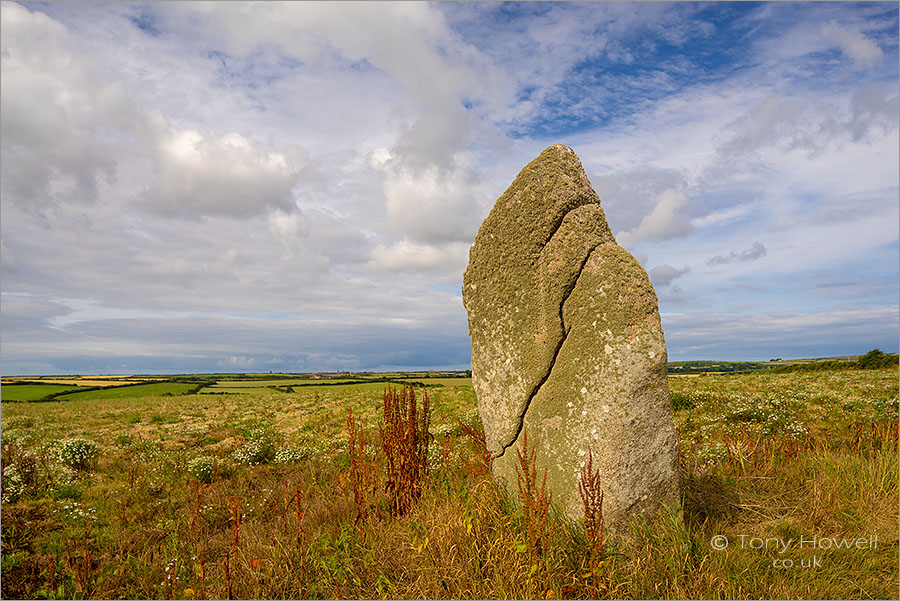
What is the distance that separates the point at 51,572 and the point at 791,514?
7.80 meters

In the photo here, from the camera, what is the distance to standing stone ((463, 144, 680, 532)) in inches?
169

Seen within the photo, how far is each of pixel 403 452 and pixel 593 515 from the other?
2.26 m

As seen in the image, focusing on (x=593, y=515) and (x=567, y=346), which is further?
(x=567, y=346)

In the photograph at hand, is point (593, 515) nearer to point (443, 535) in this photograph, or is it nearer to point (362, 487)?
point (443, 535)

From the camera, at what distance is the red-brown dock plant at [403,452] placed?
5.22 metres

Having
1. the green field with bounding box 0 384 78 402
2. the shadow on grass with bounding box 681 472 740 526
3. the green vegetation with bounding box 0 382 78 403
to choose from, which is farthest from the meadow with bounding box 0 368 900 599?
the green field with bounding box 0 384 78 402

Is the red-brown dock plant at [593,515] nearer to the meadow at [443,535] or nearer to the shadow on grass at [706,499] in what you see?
the meadow at [443,535]

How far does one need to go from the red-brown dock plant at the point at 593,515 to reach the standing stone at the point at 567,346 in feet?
0.32

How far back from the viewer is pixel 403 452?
17.6ft

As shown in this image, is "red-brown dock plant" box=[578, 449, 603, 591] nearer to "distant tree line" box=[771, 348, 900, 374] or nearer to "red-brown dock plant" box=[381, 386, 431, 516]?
"red-brown dock plant" box=[381, 386, 431, 516]

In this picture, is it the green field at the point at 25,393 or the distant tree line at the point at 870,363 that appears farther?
the distant tree line at the point at 870,363

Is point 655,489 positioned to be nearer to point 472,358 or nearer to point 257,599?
point 472,358

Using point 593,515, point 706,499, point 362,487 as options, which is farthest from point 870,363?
point 362,487

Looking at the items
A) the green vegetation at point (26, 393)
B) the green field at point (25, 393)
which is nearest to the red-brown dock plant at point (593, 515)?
the green vegetation at point (26, 393)
